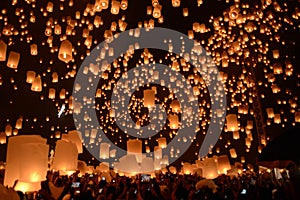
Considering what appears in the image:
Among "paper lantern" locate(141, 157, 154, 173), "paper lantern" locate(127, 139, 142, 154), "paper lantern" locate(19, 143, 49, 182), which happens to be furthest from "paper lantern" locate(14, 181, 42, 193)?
"paper lantern" locate(141, 157, 154, 173)

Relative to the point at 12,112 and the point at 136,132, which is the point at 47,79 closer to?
the point at 12,112

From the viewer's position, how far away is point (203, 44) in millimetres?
13008

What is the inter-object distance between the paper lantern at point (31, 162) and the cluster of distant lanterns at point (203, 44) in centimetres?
304

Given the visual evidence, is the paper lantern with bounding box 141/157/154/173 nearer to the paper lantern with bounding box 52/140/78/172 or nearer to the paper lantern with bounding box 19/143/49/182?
the paper lantern with bounding box 52/140/78/172

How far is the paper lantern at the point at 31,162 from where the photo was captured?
4426mm

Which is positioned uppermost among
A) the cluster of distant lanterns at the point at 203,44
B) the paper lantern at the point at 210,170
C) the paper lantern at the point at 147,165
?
the cluster of distant lanterns at the point at 203,44

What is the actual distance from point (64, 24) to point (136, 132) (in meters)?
8.53

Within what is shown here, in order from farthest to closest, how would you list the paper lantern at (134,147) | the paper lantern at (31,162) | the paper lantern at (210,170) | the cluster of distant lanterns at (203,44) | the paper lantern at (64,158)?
the paper lantern at (134,147) → the paper lantern at (210,170) → the cluster of distant lanterns at (203,44) → the paper lantern at (64,158) → the paper lantern at (31,162)

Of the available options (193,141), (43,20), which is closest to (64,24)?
(43,20)

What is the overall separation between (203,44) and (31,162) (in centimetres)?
968

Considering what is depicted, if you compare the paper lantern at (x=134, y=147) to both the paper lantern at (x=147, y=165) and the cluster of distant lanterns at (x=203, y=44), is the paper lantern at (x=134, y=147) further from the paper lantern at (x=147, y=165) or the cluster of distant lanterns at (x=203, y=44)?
the cluster of distant lanterns at (x=203, y=44)

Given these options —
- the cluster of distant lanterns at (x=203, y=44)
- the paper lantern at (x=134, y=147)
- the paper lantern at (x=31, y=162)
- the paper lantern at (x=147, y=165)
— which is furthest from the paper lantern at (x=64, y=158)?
the paper lantern at (x=147, y=165)

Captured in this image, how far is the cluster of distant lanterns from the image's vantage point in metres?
8.40

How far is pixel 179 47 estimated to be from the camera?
1262cm
